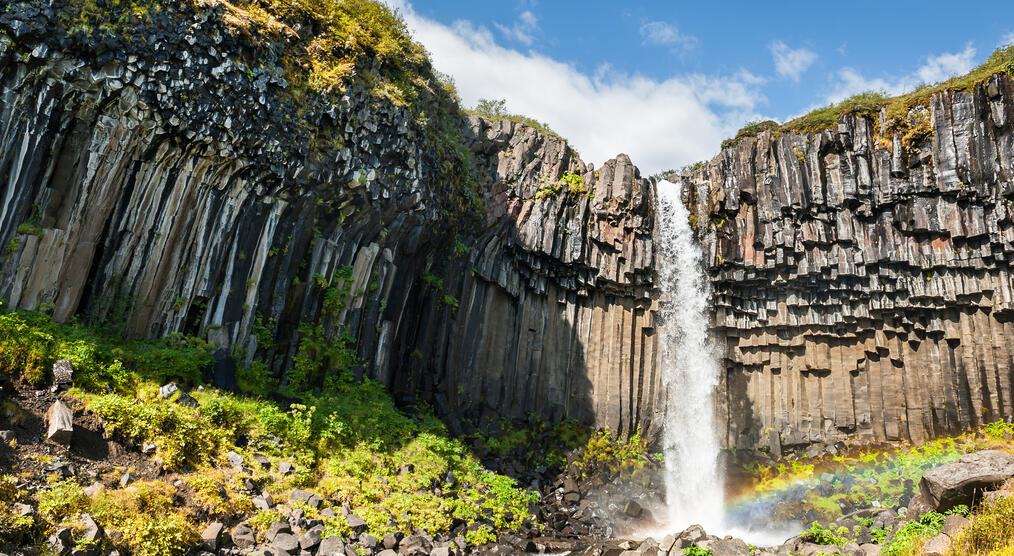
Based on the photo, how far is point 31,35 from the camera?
11.4 metres

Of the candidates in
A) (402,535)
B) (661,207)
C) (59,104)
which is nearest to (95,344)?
(59,104)

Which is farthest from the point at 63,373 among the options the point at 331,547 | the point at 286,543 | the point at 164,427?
the point at 331,547

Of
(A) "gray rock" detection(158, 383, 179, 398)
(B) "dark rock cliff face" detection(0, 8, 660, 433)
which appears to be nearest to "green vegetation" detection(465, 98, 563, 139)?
(B) "dark rock cliff face" detection(0, 8, 660, 433)

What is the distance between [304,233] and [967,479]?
50.5 ft

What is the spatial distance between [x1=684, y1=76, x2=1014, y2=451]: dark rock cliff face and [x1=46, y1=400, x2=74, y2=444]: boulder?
62.4 feet

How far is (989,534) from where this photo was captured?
327 inches

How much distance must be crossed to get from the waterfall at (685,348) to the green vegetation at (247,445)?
798cm

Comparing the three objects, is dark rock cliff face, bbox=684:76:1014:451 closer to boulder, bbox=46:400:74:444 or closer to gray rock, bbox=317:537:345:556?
gray rock, bbox=317:537:345:556

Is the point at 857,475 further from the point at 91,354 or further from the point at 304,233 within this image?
the point at 91,354

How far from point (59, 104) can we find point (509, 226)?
13.3 m

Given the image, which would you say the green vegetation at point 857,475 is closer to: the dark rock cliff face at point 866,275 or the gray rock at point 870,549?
the dark rock cliff face at point 866,275

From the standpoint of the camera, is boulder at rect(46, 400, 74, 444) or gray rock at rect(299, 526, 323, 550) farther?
gray rock at rect(299, 526, 323, 550)

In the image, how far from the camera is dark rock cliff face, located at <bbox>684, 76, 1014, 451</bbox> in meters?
18.3

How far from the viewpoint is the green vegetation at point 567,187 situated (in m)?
22.2
